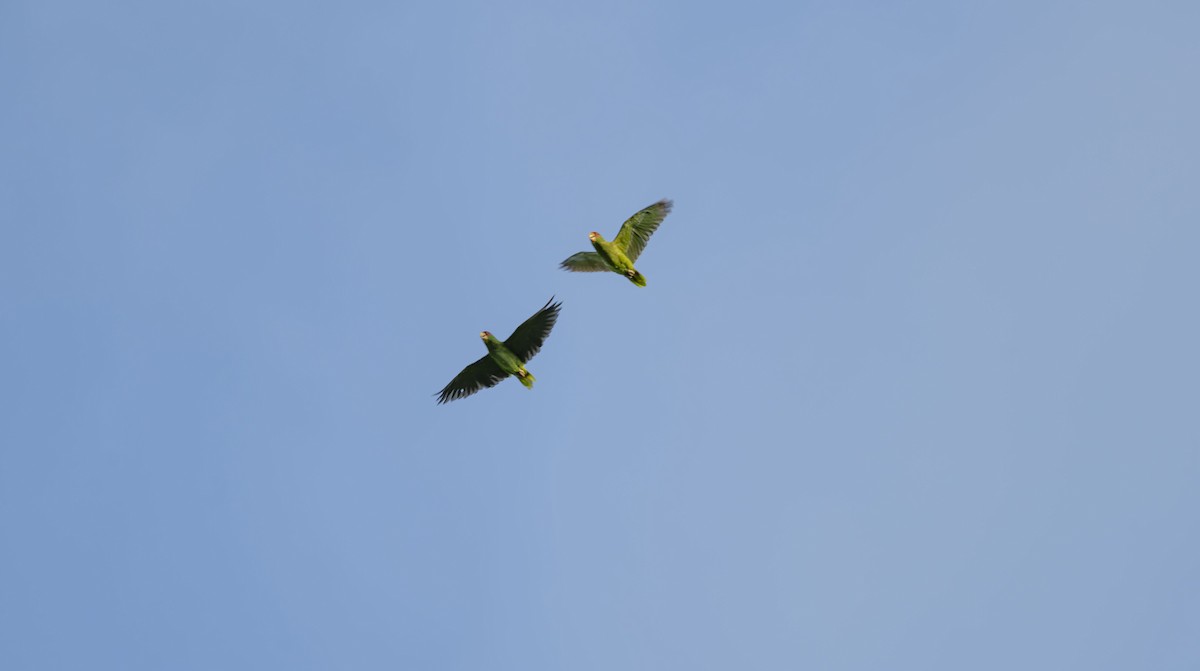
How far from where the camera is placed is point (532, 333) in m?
43.3

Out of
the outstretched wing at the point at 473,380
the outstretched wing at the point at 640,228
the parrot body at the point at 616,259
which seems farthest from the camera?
the outstretched wing at the point at 473,380

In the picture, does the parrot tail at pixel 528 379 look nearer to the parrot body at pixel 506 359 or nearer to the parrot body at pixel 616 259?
the parrot body at pixel 506 359

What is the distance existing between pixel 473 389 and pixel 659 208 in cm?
822

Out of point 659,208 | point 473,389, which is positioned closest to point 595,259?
point 659,208

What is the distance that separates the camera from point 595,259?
4350 cm

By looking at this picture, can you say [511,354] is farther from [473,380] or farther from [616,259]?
[616,259]

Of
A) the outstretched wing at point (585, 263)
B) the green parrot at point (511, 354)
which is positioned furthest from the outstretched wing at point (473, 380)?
the outstretched wing at point (585, 263)

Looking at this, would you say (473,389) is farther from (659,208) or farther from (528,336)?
(659,208)

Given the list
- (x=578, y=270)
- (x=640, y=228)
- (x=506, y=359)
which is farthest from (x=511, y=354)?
(x=640, y=228)

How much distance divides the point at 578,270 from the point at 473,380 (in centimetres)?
486

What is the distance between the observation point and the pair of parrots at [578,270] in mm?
42969

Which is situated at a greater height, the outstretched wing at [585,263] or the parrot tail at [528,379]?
the outstretched wing at [585,263]

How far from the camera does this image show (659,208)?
1732 inches

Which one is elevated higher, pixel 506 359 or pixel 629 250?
pixel 629 250
